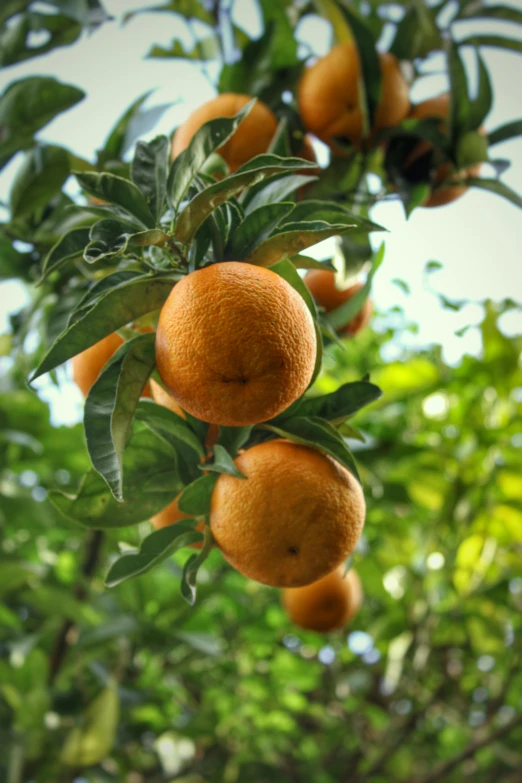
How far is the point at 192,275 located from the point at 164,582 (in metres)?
1.68

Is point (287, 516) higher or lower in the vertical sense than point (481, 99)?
lower

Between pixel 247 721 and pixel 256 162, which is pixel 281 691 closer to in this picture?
pixel 247 721

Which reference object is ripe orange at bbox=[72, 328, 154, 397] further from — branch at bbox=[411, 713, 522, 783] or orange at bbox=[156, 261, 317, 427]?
branch at bbox=[411, 713, 522, 783]

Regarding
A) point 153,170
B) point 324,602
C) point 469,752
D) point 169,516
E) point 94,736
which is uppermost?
point 153,170

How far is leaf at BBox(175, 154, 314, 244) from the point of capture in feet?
1.81

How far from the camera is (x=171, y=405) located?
2.31ft

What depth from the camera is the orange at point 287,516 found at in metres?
0.61

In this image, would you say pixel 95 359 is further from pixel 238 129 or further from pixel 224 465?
pixel 238 129

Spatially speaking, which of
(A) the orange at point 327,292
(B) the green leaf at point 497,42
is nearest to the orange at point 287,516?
(A) the orange at point 327,292

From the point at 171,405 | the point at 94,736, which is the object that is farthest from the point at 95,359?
the point at 94,736

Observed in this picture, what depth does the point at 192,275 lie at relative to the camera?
571 millimetres

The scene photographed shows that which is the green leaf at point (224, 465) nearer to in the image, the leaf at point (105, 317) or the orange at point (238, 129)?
the leaf at point (105, 317)

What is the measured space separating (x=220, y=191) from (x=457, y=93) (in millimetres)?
644

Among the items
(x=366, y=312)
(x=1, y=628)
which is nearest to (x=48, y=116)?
(x=366, y=312)
